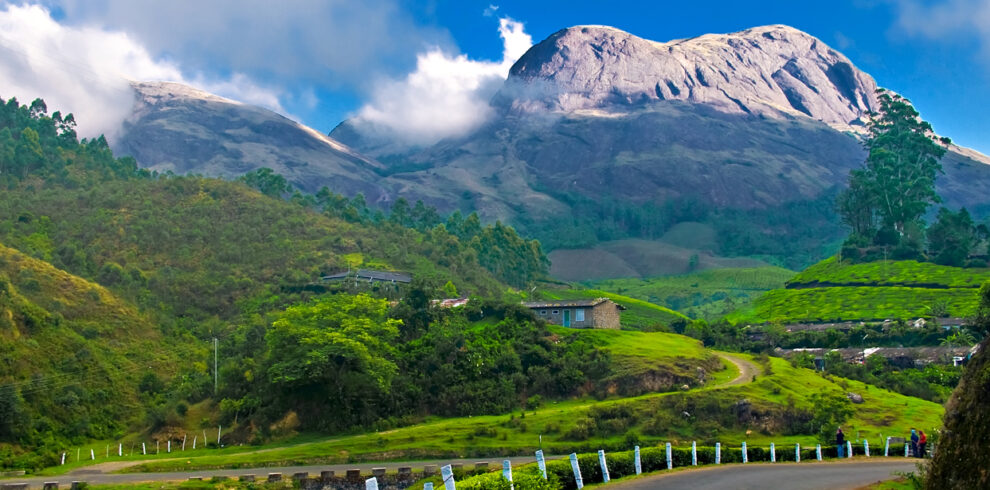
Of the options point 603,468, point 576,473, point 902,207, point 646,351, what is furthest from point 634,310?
point 576,473

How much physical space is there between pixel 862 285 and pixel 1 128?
402 feet

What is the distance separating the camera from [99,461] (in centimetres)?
4984

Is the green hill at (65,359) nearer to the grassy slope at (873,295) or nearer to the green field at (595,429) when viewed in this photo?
the green field at (595,429)

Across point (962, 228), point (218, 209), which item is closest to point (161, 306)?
point (218, 209)

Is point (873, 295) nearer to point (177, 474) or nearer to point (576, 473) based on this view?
point (177, 474)

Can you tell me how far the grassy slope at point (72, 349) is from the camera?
189 ft

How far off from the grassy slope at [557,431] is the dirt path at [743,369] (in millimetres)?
2046

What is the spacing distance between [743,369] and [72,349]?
173ft

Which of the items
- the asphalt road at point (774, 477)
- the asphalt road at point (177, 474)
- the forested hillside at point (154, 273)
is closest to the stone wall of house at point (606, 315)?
the forested hillside at point (154, 273)

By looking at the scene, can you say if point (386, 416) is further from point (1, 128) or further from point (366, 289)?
point (1, 128)

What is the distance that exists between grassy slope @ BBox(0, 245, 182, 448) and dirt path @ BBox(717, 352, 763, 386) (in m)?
44.1

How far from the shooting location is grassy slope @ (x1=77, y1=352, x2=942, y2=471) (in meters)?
48.7

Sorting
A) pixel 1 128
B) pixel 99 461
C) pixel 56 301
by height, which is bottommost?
pixel 99 461

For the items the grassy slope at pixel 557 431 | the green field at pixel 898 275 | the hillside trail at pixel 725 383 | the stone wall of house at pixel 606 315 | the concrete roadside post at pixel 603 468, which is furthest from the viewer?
the green field at pixel 898 275
